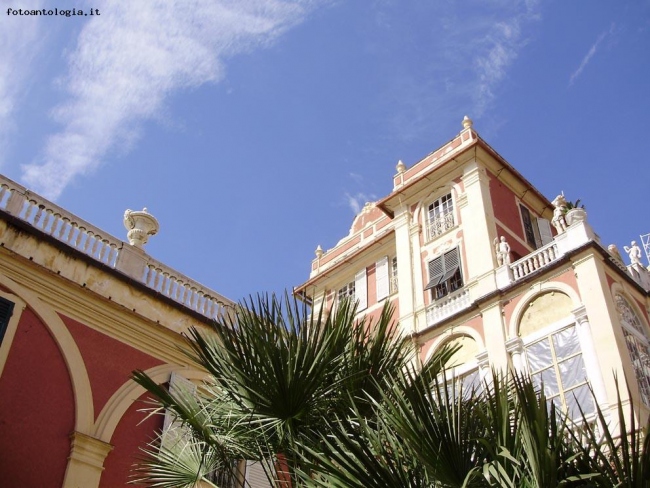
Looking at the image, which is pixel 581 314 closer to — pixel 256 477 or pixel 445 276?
pixel 445 276

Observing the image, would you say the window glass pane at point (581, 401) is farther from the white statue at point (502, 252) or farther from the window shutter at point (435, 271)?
the window shutter at point (435, 271)

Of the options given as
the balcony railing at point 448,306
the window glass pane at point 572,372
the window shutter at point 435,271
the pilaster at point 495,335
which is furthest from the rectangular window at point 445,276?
the window glass pane at point 572,372

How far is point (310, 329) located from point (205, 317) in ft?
20.5

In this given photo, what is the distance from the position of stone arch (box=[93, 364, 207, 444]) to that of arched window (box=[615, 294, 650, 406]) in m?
9.24

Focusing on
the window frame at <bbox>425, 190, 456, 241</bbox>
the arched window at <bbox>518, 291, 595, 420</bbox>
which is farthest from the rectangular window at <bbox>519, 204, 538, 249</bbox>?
the arched window at <bbox>518, 291, 595, 420</bbox>

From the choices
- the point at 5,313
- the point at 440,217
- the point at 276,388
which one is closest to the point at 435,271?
the point at 440,217

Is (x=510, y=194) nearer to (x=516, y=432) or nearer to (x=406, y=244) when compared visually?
(x=406, y=244)

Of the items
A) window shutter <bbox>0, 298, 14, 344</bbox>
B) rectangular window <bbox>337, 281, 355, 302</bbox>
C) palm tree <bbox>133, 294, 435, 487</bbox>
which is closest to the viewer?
palm tree <bbox>133, 294, 435, 487</bbox>

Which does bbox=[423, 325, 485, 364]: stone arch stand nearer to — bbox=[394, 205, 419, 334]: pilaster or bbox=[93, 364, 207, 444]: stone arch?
bbox=[394, 205, 419, 334]: pilaster

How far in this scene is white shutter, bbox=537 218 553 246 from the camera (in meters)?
20.5

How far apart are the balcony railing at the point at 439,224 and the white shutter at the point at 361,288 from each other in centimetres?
304

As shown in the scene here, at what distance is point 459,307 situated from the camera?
17484mm

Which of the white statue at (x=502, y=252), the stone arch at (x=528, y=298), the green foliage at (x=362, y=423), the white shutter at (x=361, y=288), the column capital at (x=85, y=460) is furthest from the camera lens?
the white shutter at (x=361, y=288)

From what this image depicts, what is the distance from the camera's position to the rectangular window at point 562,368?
44.4 feet
